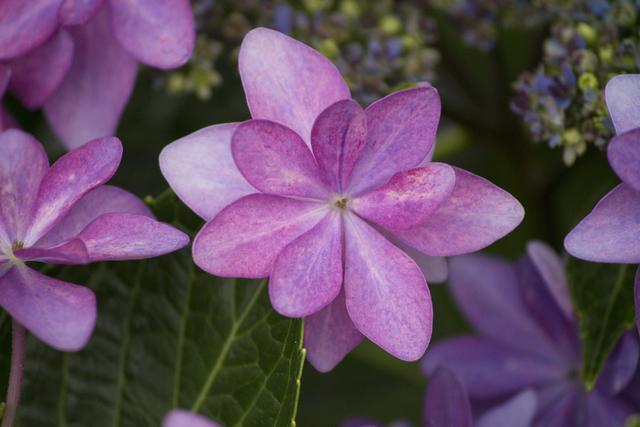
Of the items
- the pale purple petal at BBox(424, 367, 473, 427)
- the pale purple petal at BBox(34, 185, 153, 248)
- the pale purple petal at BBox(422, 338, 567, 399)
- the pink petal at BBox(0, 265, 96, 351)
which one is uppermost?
the pale purple petal at BBox(34, 185, 153, 248)

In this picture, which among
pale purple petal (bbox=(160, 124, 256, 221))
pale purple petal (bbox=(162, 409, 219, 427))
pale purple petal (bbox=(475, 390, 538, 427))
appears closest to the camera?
pale purple petal (bbox=(162, 409, 219, 427))

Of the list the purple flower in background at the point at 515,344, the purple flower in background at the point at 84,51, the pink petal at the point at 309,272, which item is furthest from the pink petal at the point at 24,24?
the purple flower in background at the point at 515,344

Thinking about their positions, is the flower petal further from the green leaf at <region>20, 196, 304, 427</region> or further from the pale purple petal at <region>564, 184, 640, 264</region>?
the pale purple petal at <region>564, 184, 640, 264</region>

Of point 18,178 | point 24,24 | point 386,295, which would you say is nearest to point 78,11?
point 24,24

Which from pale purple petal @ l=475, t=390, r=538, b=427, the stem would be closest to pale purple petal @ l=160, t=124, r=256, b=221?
the stem

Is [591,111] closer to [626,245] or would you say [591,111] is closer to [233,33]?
[626,245]

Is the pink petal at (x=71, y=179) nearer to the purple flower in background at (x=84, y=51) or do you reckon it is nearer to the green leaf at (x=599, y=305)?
the purple flower in background at (x=84, y=51)
